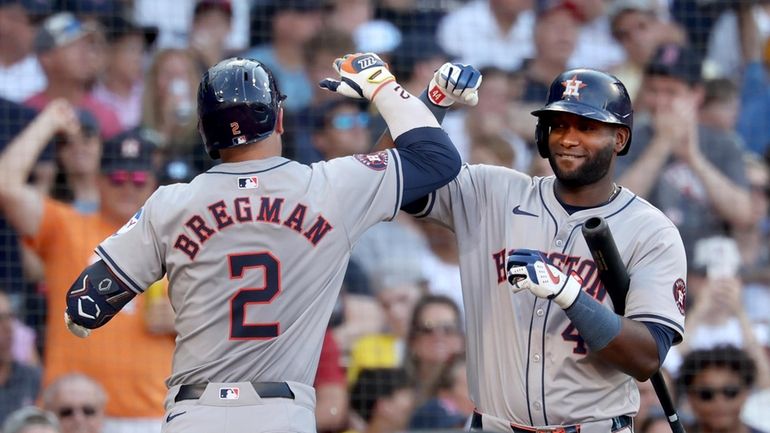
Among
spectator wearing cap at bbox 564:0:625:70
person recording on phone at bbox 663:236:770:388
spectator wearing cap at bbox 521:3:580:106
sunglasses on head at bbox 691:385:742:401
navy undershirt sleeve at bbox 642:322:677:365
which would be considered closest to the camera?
navy undershirt sleeve at bbox 642:322:677:365

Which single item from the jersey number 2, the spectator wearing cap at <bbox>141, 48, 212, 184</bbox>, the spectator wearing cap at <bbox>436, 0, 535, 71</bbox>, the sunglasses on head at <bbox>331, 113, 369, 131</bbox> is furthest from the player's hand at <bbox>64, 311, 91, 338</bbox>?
the spectator wearing cap at <bbox>436, 0, 535, 71</bbox>

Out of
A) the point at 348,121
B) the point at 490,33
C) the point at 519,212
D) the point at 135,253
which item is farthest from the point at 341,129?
the point at 135,253

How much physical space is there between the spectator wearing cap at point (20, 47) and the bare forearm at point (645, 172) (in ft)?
11.3

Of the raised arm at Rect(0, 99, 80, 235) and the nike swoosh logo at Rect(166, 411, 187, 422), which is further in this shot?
the raised arm at Rect(0, 99, 80, 235)

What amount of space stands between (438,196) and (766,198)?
182 inches

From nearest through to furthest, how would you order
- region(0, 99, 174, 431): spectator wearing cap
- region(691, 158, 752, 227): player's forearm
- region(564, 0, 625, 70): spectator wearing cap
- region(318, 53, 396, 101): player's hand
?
region(318, 53, 396, 101): player's hand < region(0, 99, 174, 431): spectator wearing cap < region(691, 158, 752, 227): player's forearm < region(564, 0, 625, 70): spectator wearing cap

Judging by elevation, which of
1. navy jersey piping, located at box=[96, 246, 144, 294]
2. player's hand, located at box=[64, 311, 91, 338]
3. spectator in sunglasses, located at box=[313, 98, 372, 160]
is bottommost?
player's hand, located at box=[64, 311, 91, 338]

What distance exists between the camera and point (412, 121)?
4469 mm

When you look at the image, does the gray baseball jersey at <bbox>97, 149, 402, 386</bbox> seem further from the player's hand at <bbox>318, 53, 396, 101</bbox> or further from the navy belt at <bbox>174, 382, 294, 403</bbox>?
the player's hand at <bbox>318, 53, 396, 101</bbox>

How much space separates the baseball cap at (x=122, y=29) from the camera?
8273 millimetres

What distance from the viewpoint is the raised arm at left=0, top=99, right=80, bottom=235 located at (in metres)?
7.36

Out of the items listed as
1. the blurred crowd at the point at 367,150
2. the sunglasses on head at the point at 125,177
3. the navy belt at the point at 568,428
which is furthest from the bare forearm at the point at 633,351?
the sunglasses on head at the point at 125,177

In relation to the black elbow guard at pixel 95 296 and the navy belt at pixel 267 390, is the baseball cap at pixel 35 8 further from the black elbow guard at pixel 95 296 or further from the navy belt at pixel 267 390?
the navy belt at pixel 267 390

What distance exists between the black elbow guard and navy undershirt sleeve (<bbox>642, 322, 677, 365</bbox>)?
158 centimetres
